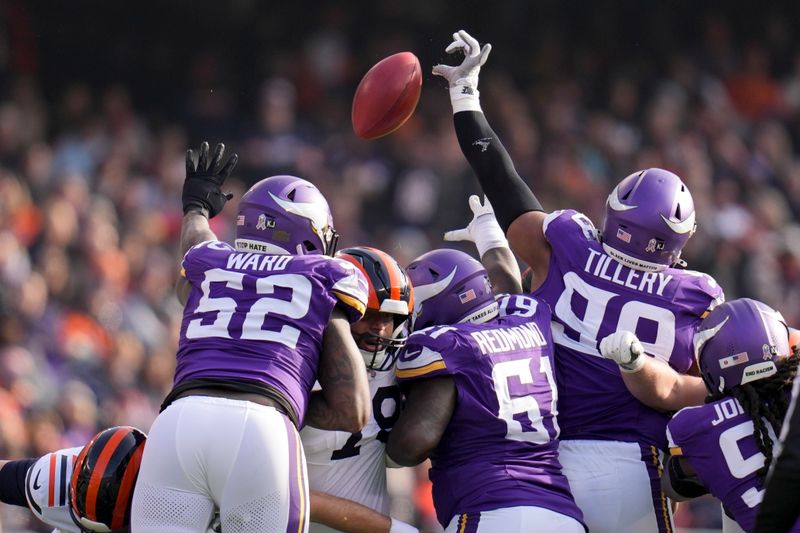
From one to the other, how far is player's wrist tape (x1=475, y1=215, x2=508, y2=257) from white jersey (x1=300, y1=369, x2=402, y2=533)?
1175 millimetres

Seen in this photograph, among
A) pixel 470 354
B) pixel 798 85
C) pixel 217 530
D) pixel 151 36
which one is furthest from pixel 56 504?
pixel 798 85

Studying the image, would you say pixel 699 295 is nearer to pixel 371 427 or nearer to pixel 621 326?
pixel 621 326

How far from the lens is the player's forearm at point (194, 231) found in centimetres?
510

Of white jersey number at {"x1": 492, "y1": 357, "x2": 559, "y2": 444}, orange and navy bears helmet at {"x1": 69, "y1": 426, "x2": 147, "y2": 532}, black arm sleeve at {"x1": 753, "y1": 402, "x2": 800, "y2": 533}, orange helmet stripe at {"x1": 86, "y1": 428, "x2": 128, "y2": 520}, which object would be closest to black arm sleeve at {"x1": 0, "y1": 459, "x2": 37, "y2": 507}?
orange and navy bears helmet at {"x1": 69, "y1": 426, "x2": 147, "y2": 532}

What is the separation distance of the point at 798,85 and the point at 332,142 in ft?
18.3

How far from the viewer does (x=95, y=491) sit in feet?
14.4

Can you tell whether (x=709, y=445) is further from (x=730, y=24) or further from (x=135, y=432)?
(x=730, y=24)

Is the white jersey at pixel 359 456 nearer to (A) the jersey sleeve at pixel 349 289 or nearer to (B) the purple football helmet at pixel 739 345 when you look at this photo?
(A) the jersey sleeve at pixel 349 289

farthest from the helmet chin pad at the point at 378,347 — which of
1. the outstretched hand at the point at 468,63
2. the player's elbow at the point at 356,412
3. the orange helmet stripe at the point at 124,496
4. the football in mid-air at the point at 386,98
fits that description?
the outstretched hand at the point at 468,63

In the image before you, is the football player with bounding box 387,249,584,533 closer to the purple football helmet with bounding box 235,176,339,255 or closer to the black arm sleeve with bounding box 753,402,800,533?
the purple football helmet with bounding box 235,176,339,255

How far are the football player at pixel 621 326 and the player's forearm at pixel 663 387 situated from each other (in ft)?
0.11

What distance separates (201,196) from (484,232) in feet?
4.47

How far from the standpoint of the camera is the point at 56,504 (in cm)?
454

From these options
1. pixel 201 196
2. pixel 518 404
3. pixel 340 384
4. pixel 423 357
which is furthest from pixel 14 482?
pixel 518 404
